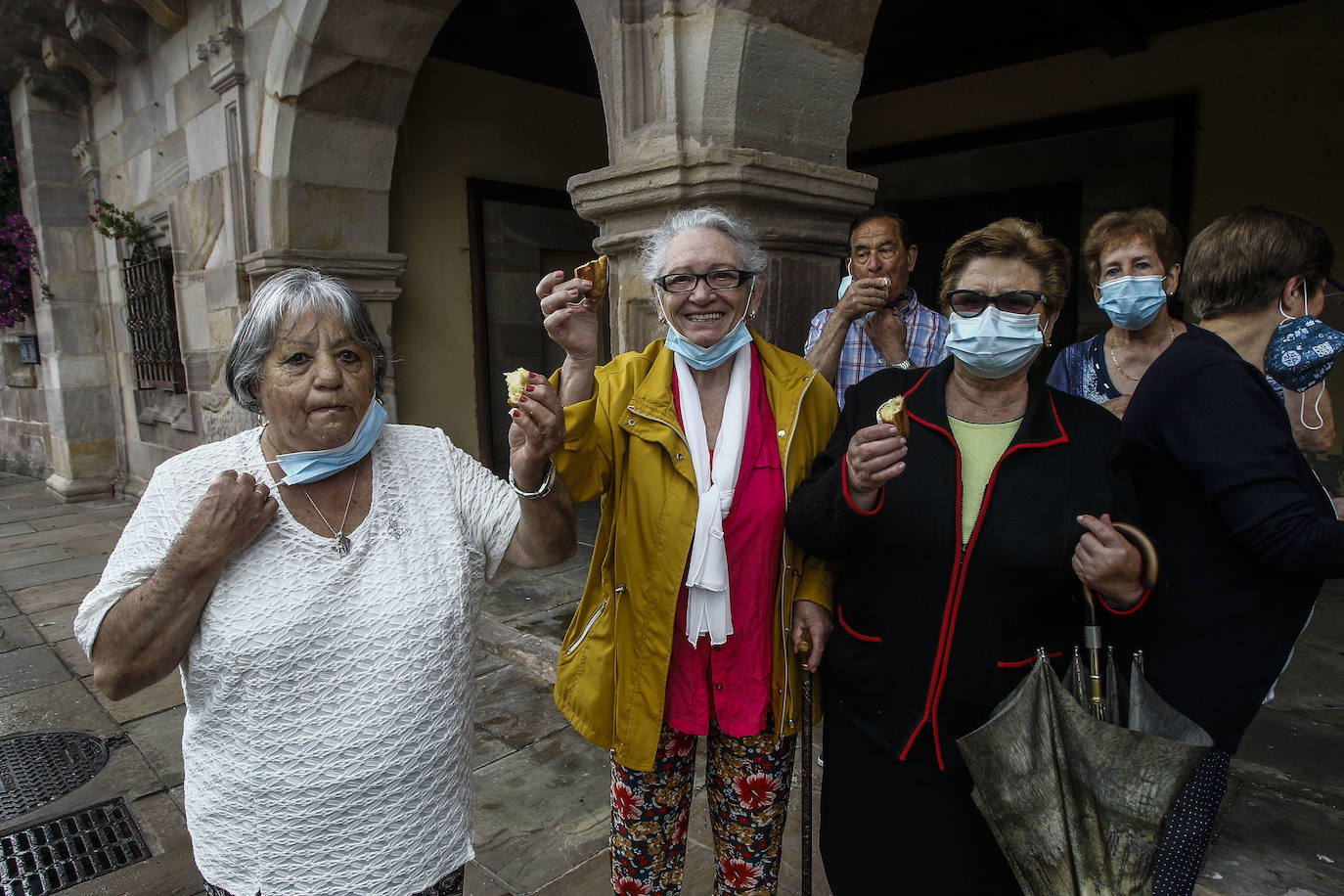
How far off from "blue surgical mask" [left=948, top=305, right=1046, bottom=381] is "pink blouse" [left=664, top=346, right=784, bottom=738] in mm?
457

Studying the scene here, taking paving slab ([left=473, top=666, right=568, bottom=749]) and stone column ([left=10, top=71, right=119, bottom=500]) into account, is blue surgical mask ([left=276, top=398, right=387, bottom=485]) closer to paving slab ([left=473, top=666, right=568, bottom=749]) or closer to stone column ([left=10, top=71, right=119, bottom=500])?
paving slab ([left=473, top=666, right=568, bottom=749])

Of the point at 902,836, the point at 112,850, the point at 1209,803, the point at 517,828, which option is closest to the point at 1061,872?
the point at 902,836

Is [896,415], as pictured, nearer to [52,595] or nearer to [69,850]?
[69,850]

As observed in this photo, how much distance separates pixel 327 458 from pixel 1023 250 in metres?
1.44

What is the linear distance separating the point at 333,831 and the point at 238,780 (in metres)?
0.19

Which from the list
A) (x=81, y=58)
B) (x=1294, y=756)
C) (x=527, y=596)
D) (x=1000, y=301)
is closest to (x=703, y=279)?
(x=1000, y=301)

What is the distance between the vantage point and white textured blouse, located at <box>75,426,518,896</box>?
52.5 inches

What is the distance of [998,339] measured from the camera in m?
1.55

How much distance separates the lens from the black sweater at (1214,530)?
1452 mm

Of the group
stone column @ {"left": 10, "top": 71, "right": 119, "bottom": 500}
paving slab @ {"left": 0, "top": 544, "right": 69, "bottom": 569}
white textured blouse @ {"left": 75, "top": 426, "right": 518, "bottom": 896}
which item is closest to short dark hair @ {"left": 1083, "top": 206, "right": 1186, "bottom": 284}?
white textured blouse @ {"left": 75, "top": 426, "right": 518, "bottom": 896}

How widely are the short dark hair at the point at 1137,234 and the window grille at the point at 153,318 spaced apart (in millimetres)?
6828

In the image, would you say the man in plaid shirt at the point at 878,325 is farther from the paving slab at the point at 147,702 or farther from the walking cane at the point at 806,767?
the paving slab at the point at 147,702

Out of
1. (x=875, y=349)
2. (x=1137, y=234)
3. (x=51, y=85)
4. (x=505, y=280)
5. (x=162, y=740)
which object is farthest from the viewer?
(x=51, y=85)

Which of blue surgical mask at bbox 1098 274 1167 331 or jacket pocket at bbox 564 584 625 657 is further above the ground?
blue surgical mask at bbox 1098 274 1167 331
